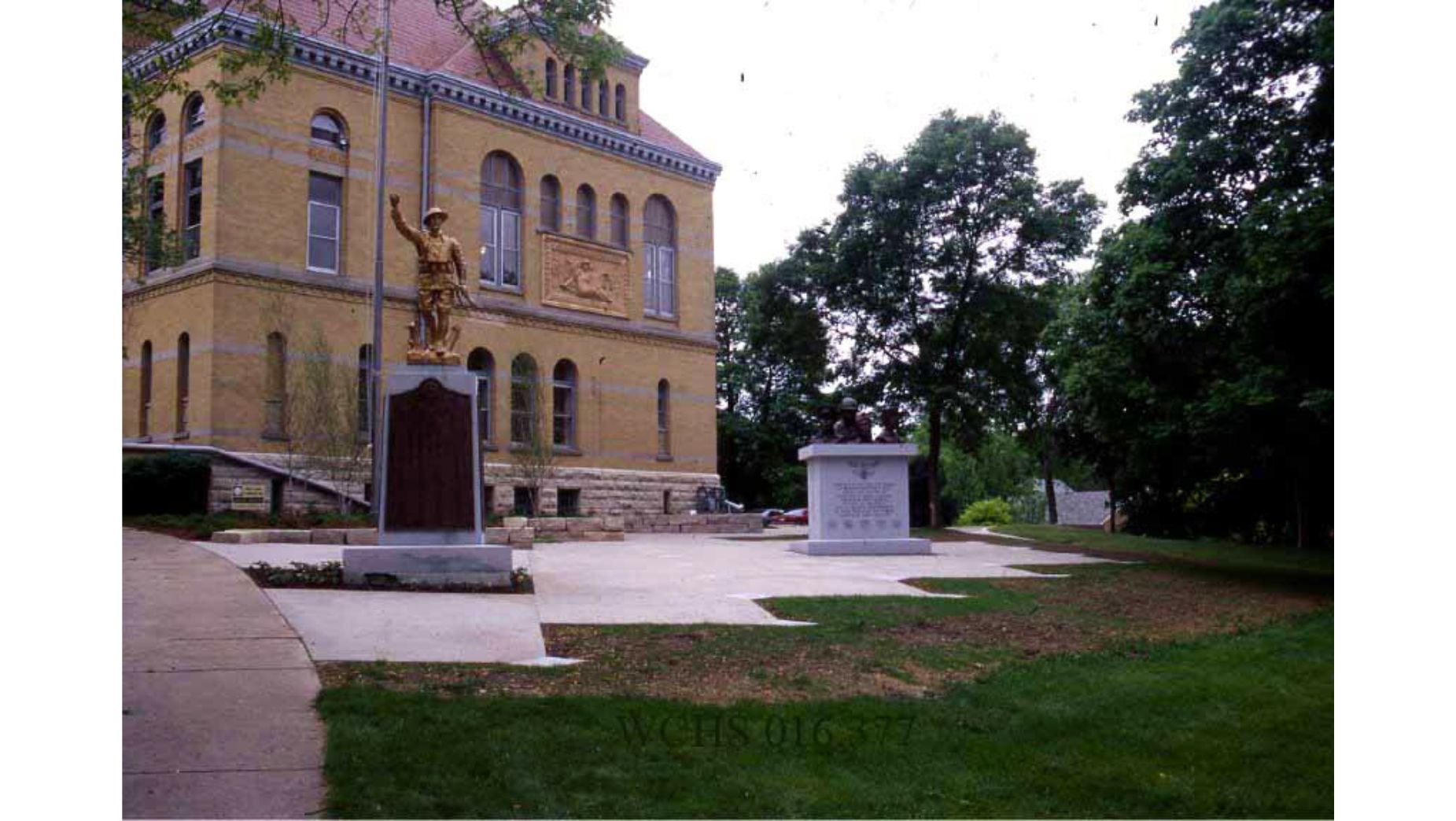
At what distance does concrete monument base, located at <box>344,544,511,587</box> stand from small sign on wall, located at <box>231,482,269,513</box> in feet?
43.6

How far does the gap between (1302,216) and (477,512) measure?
955cm

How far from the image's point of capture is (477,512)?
13180mm

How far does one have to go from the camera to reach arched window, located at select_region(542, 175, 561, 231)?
113 ft

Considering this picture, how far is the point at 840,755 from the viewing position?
20.1 feet

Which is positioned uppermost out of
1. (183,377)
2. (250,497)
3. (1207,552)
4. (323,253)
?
(323,253)

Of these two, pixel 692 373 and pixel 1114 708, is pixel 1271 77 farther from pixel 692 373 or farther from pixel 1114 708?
pixel 692 373

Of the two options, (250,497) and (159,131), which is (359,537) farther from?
(159,131)

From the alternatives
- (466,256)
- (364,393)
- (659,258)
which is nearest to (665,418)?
(659,258)

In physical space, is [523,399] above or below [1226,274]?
below

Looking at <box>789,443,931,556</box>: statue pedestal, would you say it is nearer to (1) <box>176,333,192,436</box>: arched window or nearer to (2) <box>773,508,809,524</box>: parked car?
(1) <box>176,333,192,436</box>: arched window

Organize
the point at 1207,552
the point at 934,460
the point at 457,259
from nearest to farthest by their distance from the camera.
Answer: the point at 457,259, the point at 1207,552, the point at 934,460

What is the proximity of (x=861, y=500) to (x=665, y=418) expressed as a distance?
17.2 meters

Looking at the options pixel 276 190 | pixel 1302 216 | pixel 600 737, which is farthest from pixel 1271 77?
pixel 276 190

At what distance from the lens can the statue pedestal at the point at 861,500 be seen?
21.4 metres
